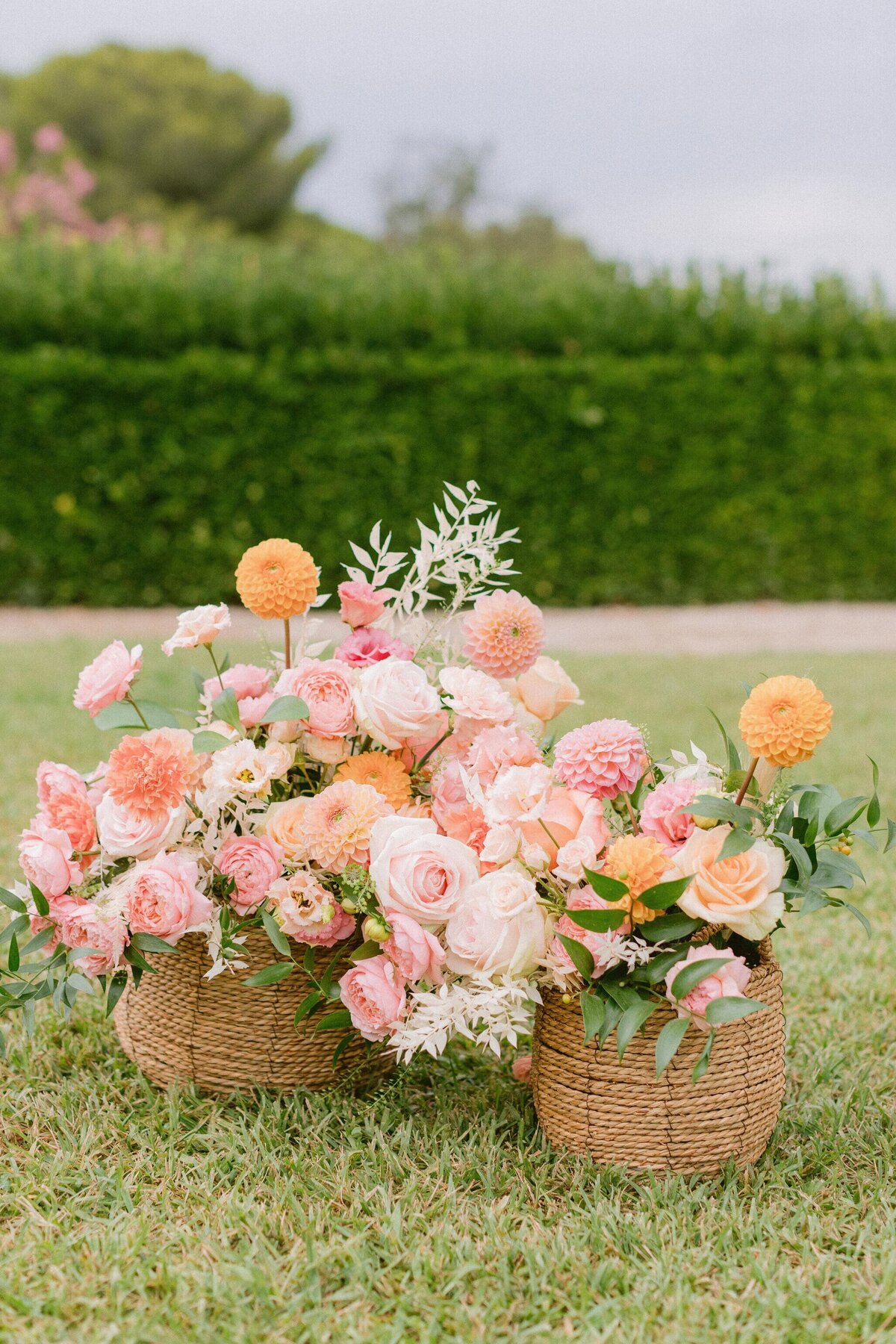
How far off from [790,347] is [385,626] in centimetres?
748

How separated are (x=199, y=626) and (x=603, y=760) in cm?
69

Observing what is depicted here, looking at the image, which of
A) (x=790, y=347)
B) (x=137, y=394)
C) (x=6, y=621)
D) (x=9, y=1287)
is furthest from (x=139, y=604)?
(x=9, y=1287)

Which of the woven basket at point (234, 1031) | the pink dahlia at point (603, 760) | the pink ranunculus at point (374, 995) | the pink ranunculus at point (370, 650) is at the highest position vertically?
the pink ranunculus at point (370, 650)

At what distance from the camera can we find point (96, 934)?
1.71 m

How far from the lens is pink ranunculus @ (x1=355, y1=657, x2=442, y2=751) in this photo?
1703 mm

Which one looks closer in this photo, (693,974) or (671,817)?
(693,974)

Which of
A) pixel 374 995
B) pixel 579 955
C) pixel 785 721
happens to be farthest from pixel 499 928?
pixel 785 721

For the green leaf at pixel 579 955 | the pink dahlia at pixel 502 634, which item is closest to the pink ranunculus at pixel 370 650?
the pink dahlia at pixel 502 634

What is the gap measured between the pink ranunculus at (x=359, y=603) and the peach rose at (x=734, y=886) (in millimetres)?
695

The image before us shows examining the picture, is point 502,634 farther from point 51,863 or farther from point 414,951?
point 51,863

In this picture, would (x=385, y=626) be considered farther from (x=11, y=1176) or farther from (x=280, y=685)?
(x=11, y=1176)

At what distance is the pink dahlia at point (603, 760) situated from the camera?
1.65m

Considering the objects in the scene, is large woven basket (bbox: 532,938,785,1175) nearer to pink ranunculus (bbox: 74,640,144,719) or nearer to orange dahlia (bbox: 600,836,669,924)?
orange dahlia (bbox: 600,836,669,924)

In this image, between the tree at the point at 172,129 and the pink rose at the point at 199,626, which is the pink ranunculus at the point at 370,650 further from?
the tree at the point at 172,129
